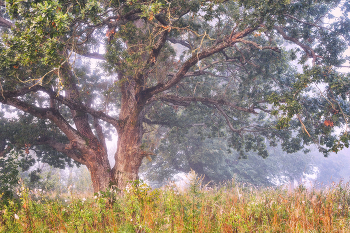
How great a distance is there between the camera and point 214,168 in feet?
70.8

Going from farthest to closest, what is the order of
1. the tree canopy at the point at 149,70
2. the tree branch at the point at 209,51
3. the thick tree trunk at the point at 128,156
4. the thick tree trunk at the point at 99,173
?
the thick tree trunk at the point at 99,173 < the thick tree trunk at the point at 128,156 < the tree branch at the point at 209,51 < the tree canopy at the point at 149,70

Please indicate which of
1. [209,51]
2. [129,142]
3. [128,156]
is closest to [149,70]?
[209,51]

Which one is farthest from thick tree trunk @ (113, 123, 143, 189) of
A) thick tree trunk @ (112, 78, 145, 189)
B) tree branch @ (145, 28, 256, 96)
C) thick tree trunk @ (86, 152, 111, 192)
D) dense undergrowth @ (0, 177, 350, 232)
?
dense undergrowth @ (0, 177, 350, 232)

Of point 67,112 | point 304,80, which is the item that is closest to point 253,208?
point 304,80

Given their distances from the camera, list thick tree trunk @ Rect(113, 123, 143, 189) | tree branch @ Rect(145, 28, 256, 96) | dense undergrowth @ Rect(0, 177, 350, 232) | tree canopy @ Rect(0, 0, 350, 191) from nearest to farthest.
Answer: dense undergrowth @ Rect(0, 177, 350, 232) → tree canopy @ Rect(0, 0, 350, 191) → tree branch @ Rect(145, 28, 256, 96) → thick tree trunk @ Rect(113, 123, 143, 189)

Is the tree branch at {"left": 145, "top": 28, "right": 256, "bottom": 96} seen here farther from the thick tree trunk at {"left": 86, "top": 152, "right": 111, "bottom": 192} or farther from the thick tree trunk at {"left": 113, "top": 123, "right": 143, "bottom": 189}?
the thick tree trunk at {"left": 86, "top": 152, "right": 111, "bottom": 192}

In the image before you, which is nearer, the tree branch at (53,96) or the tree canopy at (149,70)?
the tree canopy at (149,70)

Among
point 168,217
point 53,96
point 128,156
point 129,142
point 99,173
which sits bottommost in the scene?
point 168,217

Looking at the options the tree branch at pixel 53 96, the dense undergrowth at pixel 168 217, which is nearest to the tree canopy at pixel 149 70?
the tree branch at pixel 53 96

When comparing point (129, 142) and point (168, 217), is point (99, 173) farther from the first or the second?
point (168, 217)

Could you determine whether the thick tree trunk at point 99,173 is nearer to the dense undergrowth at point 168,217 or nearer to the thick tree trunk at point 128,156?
the thick tree trunk at point 128,156

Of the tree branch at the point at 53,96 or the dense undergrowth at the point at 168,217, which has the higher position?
the tree branch at the point at 53,96

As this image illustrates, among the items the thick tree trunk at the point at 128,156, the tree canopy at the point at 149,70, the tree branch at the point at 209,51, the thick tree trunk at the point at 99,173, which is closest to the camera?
the tree canopy at the point at 149,70

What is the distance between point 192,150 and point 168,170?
11.1ft
